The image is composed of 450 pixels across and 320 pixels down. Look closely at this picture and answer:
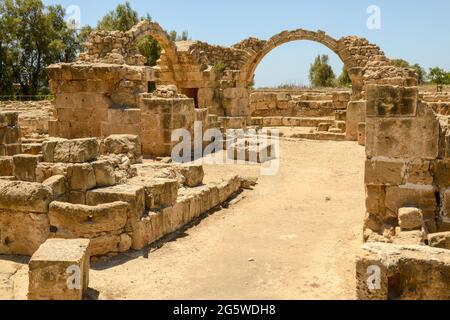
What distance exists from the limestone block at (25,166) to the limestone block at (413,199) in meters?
4.66

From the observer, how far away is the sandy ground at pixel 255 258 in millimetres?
4918

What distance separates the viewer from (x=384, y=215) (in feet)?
19.6

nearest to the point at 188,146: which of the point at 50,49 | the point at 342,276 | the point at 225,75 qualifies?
the point at 342,276

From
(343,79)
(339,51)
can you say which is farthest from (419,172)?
(343,79)

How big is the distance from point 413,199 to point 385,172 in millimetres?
433

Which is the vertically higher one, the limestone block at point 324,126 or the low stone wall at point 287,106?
the low stone wall at point 287,106

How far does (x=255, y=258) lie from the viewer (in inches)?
231

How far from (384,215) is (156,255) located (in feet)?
8.91

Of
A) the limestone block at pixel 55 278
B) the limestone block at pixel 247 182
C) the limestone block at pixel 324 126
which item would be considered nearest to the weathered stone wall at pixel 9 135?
the limestone block at pixel 247 182

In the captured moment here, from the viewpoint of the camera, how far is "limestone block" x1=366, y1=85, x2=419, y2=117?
5688mm

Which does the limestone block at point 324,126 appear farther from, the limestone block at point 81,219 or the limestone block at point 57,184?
the limestone block at point 81,219

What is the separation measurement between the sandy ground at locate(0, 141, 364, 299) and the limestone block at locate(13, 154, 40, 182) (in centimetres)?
159
